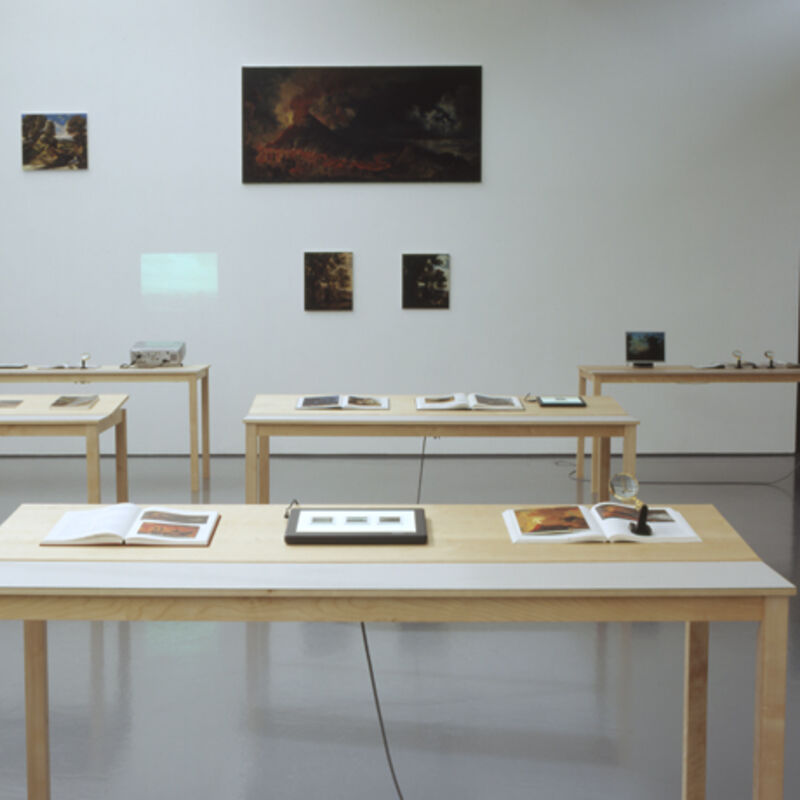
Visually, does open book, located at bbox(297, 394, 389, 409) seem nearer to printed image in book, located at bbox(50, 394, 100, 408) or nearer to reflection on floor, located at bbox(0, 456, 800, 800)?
printed image in book, located at bbox(50, 394, 100, 408)

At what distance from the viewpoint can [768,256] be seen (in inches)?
290

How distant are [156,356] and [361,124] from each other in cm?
245

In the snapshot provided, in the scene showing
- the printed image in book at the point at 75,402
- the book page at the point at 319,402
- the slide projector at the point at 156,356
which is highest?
the slide projector at the point at 156,356

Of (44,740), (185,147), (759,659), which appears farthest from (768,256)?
(44,740)

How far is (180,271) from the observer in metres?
7.34

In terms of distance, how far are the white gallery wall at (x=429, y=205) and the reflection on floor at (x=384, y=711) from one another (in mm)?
3435

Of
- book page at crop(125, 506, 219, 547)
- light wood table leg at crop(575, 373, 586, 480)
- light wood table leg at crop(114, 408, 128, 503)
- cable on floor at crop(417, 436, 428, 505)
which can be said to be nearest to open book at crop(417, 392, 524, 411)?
cable on floor at crop(417, 436, 428, 505)

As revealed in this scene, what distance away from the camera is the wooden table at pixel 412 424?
4539mm

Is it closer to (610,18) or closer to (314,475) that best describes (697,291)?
(610,18)

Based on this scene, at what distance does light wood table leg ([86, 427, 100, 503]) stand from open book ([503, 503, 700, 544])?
2743 mm

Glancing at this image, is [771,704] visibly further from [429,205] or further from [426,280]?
[429,205]

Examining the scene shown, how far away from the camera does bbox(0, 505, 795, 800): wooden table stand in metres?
1.97

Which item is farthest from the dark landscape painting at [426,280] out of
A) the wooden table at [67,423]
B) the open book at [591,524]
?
the open book at [591,524]

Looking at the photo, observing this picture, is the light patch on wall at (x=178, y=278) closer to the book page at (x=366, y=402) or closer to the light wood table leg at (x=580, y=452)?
the book page at (x=366, y=402)
